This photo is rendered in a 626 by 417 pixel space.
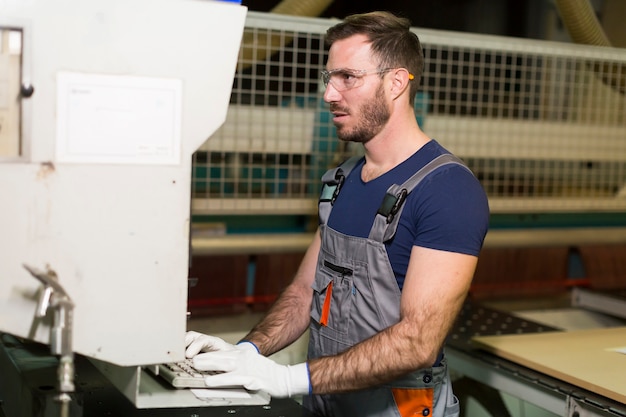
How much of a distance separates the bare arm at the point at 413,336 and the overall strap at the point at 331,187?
385 millimetres

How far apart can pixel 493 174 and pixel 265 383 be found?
1870 mm

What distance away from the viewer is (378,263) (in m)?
1.71

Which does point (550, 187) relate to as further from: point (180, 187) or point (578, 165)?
point (180, 187)

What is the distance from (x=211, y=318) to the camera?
2.66m

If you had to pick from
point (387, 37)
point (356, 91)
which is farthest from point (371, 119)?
point (387, 37)

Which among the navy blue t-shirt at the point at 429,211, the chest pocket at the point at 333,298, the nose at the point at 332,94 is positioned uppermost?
the nose at the point at 332,94


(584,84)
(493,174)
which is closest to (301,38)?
(493,174)

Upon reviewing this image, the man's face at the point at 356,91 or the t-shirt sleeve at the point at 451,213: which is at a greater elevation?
the man's face at the point at 356,91

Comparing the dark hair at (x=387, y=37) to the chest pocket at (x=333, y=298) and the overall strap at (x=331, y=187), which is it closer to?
the overall strap at (x=331, y=187)

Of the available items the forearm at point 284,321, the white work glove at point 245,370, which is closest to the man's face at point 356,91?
the forearm at point 284,321

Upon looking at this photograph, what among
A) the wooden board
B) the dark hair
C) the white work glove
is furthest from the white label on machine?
the wooden board

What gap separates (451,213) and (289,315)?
60 centimetres

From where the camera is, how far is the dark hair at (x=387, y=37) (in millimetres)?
1802

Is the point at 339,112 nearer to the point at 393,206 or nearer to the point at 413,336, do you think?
the point at 393,206
